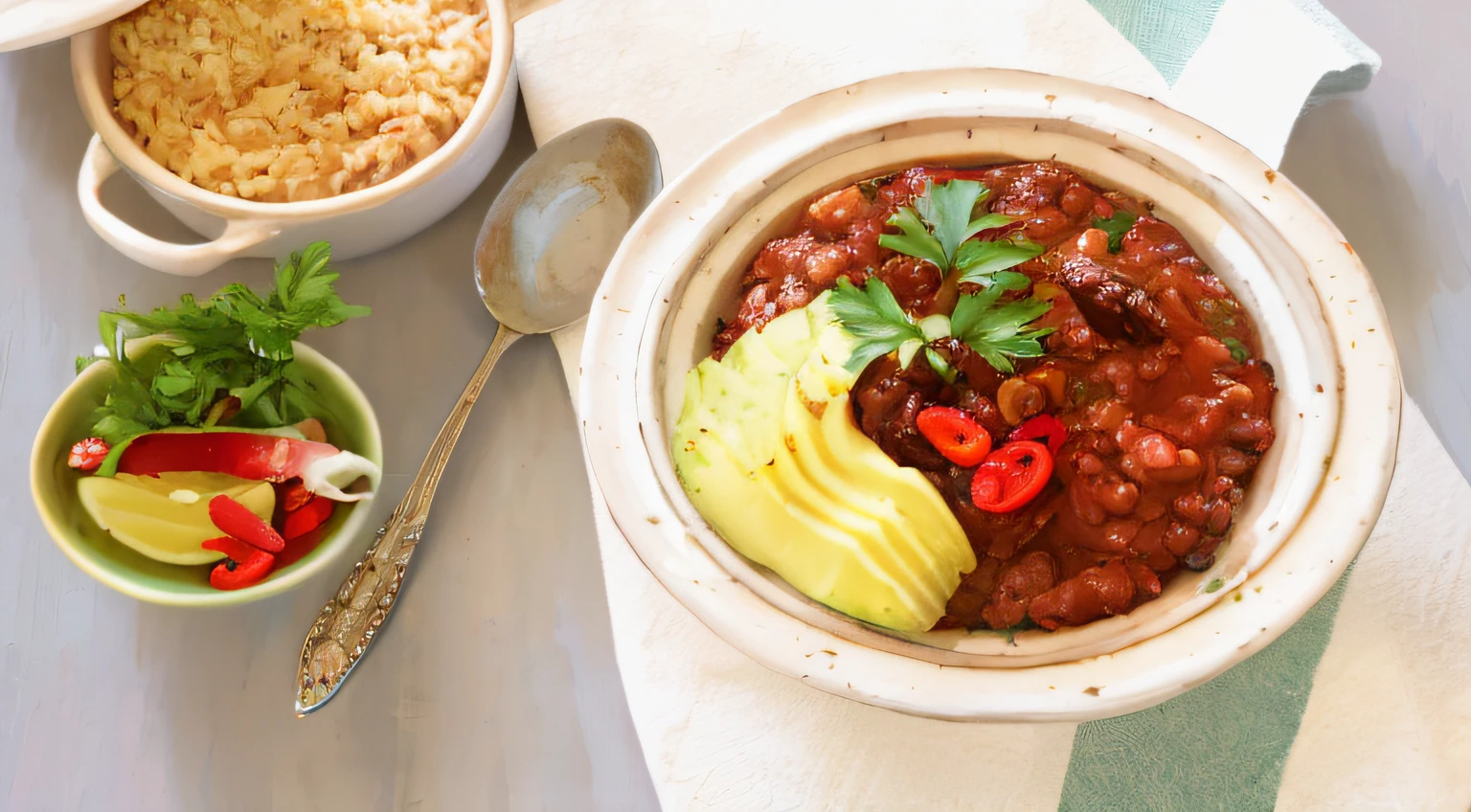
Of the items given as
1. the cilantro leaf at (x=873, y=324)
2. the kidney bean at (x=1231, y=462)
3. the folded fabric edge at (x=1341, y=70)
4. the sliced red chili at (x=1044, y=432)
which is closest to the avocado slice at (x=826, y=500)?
the cilantro leaf at (x=873, y=324)

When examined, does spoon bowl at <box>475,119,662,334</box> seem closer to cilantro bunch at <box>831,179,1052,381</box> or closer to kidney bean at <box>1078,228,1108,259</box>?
cilantro bunch at <box>831,179,1052,381</box>

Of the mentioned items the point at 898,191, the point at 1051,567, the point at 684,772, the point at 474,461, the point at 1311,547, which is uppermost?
the point at 898,191

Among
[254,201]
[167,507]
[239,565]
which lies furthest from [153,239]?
[239,565]

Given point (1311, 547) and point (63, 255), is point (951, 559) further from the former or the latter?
point (63, 255)

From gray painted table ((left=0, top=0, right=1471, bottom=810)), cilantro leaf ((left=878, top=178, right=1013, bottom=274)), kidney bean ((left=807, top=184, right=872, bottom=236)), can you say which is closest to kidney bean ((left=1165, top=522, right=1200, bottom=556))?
cilantro leaf ((left=878, top=178, right=1013, bottom=274))

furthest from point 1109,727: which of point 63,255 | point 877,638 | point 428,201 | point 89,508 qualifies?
point 63,255

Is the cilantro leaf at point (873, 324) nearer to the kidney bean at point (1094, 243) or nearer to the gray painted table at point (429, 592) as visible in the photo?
the kidney bean at point (1094, 243)
